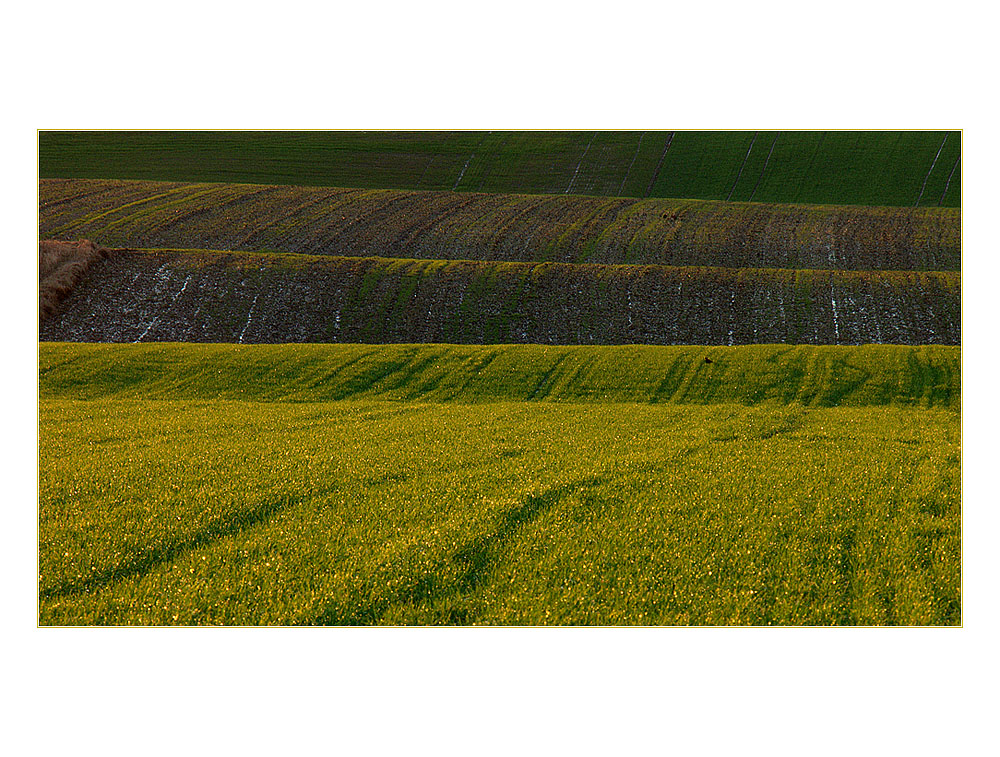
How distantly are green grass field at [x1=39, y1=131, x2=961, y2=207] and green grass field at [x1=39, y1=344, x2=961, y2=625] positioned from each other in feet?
223

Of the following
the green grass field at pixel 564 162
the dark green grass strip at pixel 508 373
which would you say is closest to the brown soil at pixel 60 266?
the dark green grass strip at pixel 508 373

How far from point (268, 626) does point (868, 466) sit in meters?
15.9

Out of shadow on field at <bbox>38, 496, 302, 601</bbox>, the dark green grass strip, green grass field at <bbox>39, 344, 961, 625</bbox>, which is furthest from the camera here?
the dark green grass strip

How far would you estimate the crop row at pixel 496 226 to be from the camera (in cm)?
5756

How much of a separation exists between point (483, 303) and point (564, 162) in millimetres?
60286

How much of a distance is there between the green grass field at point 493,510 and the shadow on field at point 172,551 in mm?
44

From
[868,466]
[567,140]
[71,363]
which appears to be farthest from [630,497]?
[567,140]

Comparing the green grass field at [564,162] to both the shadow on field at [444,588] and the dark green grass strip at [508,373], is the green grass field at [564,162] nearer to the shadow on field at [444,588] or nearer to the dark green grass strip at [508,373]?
the dark green grass strip at [508,373]

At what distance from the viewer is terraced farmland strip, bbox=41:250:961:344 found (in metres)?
42.7

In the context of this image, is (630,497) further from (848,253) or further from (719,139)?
(719,139)

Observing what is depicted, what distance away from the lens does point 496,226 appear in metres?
65.0

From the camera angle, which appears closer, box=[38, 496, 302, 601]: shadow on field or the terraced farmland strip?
box=[38, 496, 302, 601]: shadow on field

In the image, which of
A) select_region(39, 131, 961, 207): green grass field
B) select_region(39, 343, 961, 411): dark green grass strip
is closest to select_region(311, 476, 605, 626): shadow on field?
select_region(39, 343, 961, 411): dark green grass strip

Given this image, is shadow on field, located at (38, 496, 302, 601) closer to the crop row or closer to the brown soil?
the brown soil
